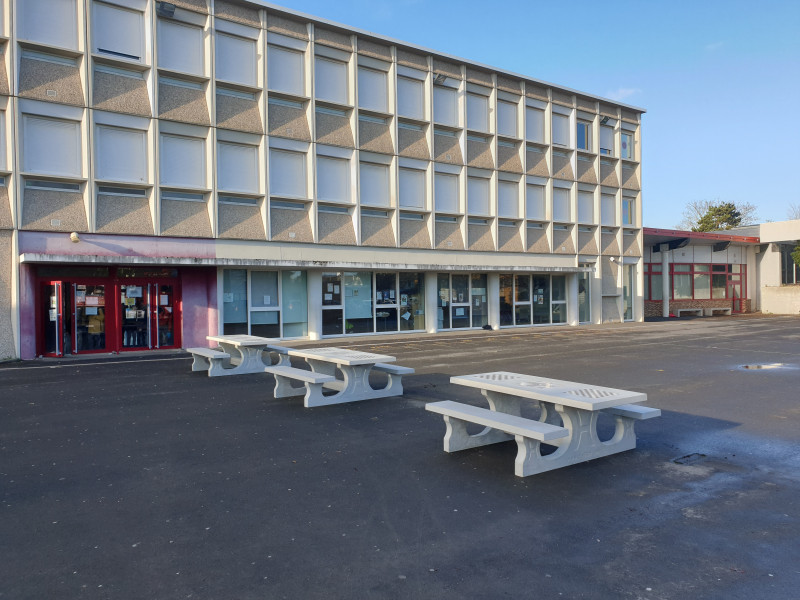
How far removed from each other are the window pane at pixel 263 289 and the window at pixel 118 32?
7.36 metres

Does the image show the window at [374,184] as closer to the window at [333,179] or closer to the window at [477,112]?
the window at [333,179]

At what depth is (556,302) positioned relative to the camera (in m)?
27.2

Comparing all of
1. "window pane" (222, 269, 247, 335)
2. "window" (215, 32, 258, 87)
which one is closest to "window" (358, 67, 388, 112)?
"window" (215, 32, 258, 87)

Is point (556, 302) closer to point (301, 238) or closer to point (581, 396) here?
point (301, 238)

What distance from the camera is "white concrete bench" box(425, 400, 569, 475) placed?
4.71 m

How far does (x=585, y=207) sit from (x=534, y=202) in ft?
12.1

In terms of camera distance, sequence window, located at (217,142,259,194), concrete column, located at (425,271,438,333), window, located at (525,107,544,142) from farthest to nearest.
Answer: window, located at (525,107,544,142)
concrete column, located at (425,271,438,333)
window, located at (217,142,259,194)

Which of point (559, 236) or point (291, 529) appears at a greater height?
point (559, 236)

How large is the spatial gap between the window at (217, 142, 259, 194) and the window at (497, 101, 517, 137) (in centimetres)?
1146

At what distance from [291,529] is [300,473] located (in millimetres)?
1230

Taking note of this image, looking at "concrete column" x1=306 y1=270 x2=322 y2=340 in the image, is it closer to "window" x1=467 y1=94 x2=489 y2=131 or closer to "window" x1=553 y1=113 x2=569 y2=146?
"window" x1=467 y1=94 x2=489 y2=131

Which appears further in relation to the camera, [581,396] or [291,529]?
[581,396]

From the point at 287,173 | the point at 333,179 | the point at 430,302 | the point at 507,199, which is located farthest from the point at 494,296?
the point at 287,173

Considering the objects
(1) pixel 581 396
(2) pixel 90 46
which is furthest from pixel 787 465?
(2) pixel 90 46
